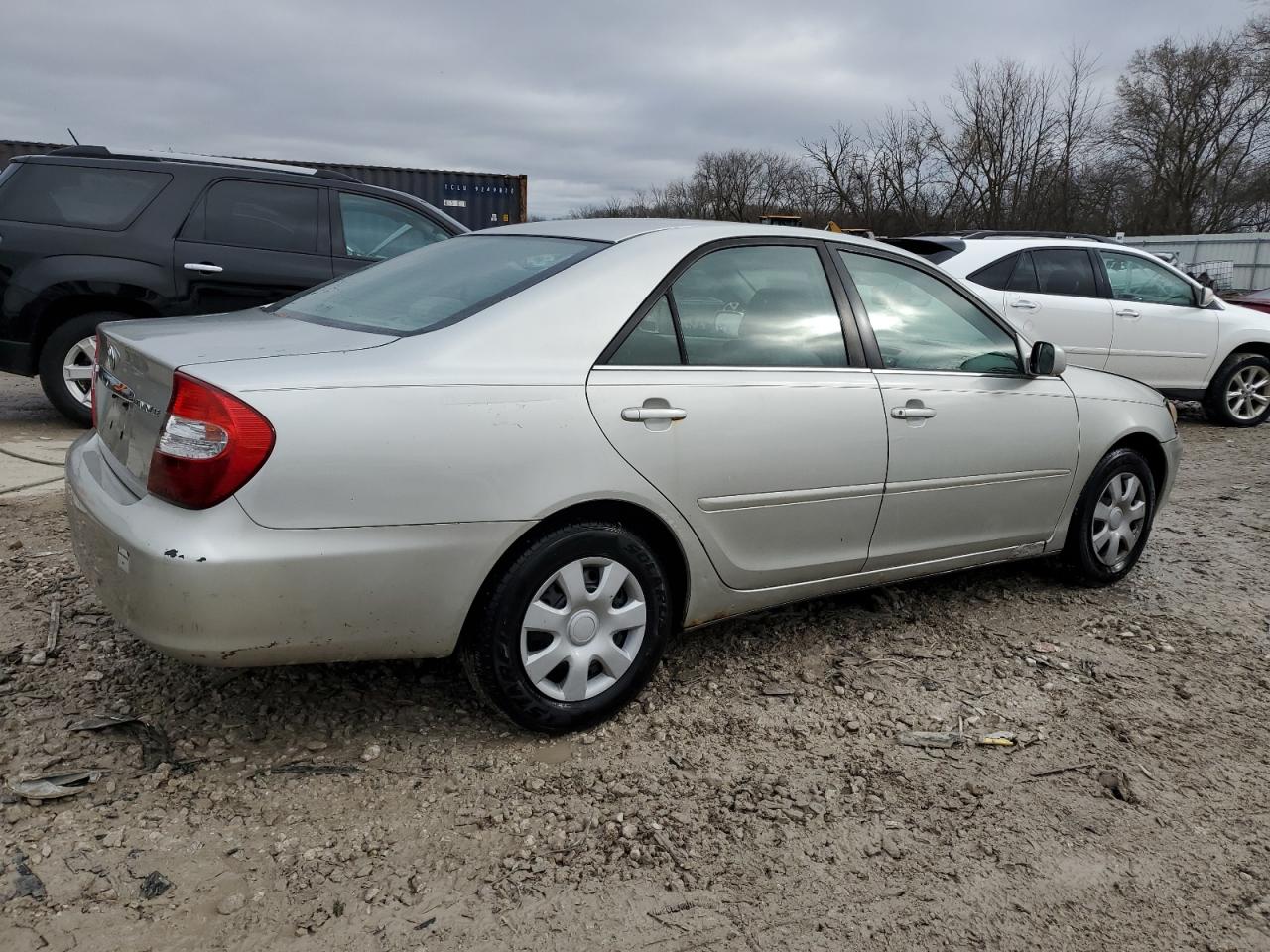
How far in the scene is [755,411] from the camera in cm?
317

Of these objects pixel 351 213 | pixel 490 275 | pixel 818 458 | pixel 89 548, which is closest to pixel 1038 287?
pixel 351 213

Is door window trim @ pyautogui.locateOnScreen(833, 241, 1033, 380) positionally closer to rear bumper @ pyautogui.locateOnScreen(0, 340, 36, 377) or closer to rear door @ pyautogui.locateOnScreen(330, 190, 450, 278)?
rear door @ pyautogui.locateOnScreen(330, 190, 450, 278)

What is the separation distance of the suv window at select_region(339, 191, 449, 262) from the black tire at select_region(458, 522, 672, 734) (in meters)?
4.93

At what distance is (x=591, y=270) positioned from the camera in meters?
3.03

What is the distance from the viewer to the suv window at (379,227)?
285 inches

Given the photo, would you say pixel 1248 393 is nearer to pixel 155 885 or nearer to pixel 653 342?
pixel 653 342

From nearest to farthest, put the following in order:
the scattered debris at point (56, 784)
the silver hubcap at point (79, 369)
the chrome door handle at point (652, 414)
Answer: the scattered debris at point (56, 784) < the chrome door handle at point (652, 414) < the silver hubcap at point (79, 369)

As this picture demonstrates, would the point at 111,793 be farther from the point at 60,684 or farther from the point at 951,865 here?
the point at 951,865

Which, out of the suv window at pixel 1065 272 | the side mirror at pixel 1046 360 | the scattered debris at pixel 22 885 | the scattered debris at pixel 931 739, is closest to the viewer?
the scattered debris at pixel 22 885

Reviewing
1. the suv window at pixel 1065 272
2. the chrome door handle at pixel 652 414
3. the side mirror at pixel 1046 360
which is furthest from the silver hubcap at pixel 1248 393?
the chrome door handle at pixel 652 414

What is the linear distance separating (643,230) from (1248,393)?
8517 millimetres

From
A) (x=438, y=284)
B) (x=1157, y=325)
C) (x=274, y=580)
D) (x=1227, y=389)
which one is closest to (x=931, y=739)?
(x=274, y=580)

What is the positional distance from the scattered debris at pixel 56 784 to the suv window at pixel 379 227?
5116 millimetres

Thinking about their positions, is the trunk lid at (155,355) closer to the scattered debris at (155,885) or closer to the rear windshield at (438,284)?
the rear windshield at (438,284)
